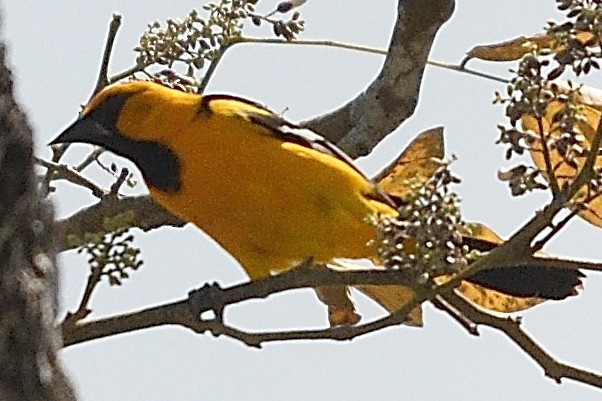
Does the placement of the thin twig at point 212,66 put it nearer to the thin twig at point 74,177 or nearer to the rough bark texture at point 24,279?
the thin twig at point 74,177

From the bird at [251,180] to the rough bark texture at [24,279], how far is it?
1.61 m

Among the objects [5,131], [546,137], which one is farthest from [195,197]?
[5,131]

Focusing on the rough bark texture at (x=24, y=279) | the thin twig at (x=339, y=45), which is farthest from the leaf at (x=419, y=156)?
the rough bark texture at (x=24, y=279)

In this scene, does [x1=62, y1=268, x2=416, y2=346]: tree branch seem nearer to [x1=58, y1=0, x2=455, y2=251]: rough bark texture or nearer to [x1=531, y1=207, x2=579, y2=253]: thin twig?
[x1=531, y1=207, x2=579, y2=253]: thin twig

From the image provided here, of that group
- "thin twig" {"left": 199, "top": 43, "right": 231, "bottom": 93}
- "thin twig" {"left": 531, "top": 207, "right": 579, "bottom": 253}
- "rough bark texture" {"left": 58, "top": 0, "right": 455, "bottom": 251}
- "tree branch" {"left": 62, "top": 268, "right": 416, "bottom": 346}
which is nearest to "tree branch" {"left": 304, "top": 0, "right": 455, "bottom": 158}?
"rough bark texture" {"left": 58, "top": 0, "right": 455, "bottom": 251}

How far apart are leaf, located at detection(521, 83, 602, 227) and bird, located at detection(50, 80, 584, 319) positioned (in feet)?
2.57

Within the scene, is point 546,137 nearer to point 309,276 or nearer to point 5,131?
point 309,276

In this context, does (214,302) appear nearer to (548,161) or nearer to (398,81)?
(548,161)

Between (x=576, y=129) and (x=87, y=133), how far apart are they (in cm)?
130

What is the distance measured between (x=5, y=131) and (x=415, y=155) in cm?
132

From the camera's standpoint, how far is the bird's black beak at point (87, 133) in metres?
2.26

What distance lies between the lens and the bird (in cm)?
225

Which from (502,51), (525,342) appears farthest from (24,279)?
(502,51)

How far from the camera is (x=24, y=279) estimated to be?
1.87 ft
